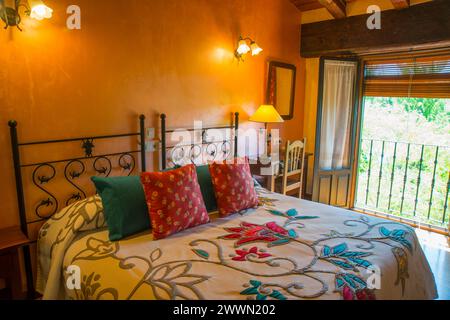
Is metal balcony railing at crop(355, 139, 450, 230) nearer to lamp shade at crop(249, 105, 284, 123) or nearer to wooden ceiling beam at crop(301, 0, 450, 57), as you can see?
wooden ceiling beam at crop(301, 0, 450, 57)

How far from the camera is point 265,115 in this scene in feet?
11.4

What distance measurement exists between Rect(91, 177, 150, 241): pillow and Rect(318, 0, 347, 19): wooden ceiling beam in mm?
2813

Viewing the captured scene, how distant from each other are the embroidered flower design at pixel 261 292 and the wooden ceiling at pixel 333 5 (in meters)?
2.99

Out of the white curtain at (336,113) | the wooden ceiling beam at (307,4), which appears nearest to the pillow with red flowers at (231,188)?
the white curtain at (336,113)

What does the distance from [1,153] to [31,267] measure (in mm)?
759

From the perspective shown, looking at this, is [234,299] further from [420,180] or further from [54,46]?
[420,180]

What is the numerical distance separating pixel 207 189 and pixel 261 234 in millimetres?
585

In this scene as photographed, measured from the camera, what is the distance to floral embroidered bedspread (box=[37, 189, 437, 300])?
4.98 feet

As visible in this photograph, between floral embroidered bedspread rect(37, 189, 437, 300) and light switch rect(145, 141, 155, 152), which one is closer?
floral embroidered bedspread rect(37, 189, 437, 300)

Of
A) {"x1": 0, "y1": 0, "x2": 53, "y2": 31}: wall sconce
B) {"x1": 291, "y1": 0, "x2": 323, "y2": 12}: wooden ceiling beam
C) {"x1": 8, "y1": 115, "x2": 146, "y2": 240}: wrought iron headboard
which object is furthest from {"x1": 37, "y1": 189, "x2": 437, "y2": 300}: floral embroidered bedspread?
{"x1": 291, "y1": 0, "x2": 323, "y2": 12}: wooden ceiling beam

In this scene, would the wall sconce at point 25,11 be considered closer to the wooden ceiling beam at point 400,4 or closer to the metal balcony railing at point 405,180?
the wooden ceiling beam at point 400,4

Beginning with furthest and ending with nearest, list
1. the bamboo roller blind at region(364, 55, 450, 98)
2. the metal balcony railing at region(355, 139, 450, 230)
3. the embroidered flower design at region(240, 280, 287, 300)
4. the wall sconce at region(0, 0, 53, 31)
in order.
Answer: the metal balcony railing at region(355, 139, 450, 230) < the bamboo roller blind at region(364, 55, 450, 98) < the wall sconce at region(0, 0, 53, 31) < the embroidered flower design at region(240, 280, 287, 300)

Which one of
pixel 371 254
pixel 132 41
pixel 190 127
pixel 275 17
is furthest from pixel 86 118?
pixel 275 17

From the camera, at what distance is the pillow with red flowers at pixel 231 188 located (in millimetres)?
2412
